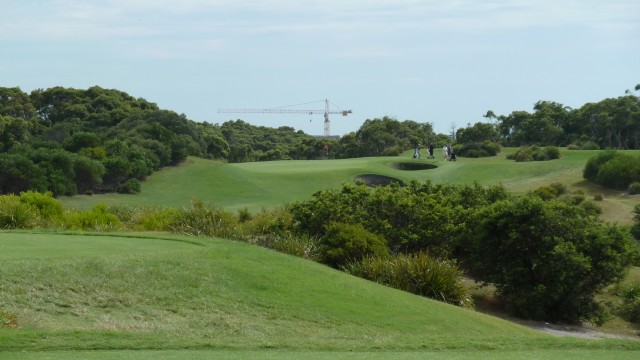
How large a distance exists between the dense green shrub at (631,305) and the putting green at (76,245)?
36.5 ft

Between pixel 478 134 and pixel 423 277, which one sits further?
pixel 478 134

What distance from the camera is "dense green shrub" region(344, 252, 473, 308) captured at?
18703mm

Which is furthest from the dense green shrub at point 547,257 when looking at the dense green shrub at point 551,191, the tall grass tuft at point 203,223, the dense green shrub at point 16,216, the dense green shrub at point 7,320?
the dense green shrub at point 551,191

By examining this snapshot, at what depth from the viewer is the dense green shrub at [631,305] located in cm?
2207

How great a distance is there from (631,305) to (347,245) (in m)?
7.36

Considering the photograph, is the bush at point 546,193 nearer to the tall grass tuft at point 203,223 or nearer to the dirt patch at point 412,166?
the tall grass tuft at point 203,223

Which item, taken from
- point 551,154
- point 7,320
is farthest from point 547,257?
point 551,154

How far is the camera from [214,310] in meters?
13.5

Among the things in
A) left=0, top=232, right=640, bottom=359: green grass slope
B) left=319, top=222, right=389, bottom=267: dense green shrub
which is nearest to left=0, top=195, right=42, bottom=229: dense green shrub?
left=0, top=232, right=640, bottom=359: green grass slope

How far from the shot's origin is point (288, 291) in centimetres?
1492

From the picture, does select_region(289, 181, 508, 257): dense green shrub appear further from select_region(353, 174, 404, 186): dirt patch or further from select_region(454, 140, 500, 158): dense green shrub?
select_region(454, 140, 500, 158): dense green shrub

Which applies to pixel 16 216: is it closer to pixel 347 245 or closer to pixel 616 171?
pixel 347 245

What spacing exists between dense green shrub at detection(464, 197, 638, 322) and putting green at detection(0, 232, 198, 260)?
324 inches

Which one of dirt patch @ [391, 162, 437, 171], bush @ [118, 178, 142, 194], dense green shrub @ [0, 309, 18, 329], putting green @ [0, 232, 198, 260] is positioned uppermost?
putting green @ [0, 232, 198, 260]
